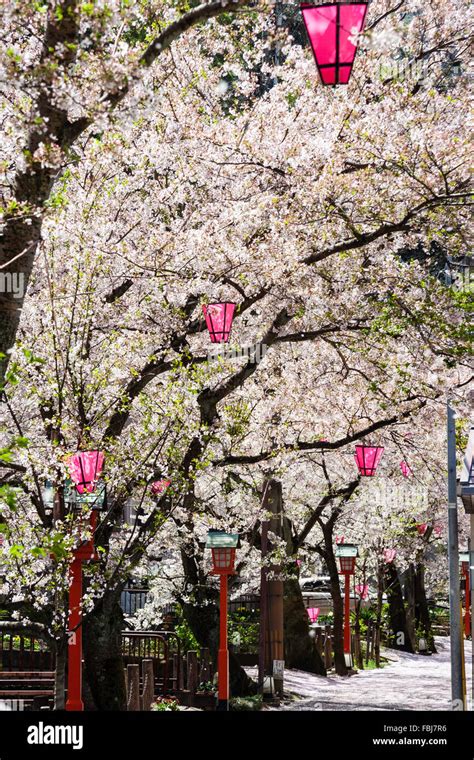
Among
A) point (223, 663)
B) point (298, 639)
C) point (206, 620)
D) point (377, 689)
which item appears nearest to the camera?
point (223, 663)

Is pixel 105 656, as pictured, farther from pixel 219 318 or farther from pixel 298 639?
pixel 298 639

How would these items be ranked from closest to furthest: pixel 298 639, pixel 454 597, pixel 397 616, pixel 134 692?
pixel 454 597 < pixel 134 692 < pixel 298 639 < pixel 397 616

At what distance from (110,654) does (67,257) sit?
527 cm

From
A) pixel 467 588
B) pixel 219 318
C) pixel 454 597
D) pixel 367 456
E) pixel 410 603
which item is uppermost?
pixel 219 318

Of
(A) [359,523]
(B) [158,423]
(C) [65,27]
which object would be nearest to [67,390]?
(B) [158,423]

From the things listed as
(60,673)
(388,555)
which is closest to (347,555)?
(388,555)

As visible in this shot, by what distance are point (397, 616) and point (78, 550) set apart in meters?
24.6

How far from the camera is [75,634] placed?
1091 cm

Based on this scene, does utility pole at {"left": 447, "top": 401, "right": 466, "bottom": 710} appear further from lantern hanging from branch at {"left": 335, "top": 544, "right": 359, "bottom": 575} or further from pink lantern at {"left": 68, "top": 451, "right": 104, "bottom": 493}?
lantern hanging from branch at {"left": 335, "top": 544, "right": 359, "bottom": 575}

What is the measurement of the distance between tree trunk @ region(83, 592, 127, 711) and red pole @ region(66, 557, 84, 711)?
140 cm

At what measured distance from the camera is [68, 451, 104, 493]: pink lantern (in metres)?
10.5
